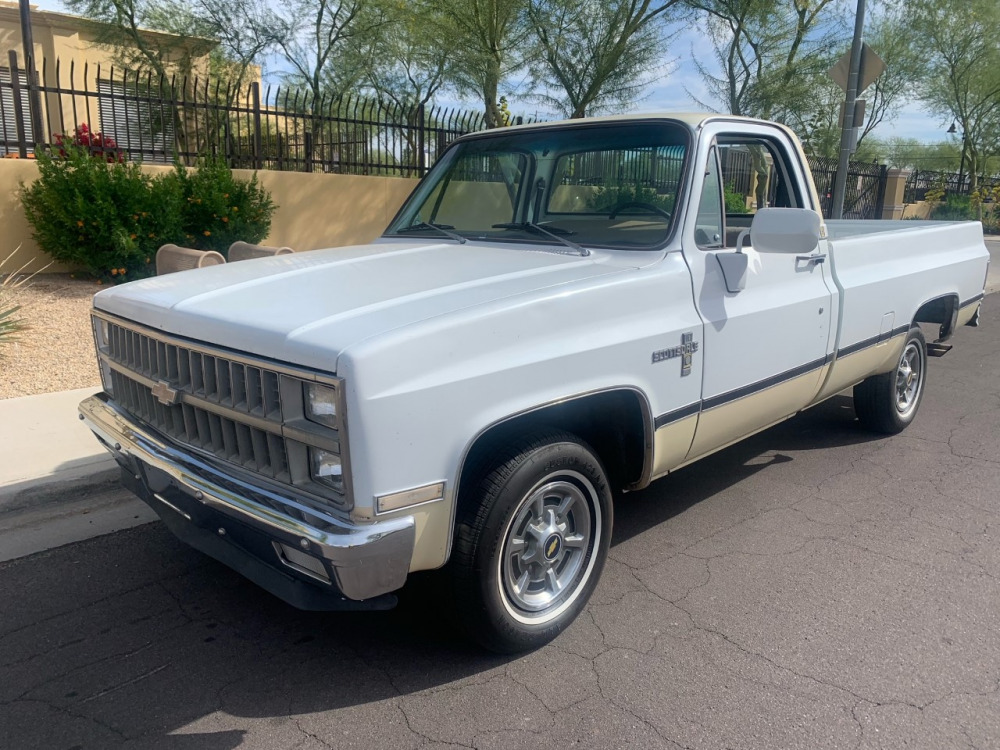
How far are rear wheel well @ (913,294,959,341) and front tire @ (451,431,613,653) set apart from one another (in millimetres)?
3789

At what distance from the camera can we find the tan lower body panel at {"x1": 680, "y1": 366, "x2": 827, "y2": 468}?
3.65 meters

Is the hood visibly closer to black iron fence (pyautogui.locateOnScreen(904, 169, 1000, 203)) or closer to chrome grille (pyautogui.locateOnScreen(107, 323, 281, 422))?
chrome grille (pyautogui.locateOnScreen(107, 323, 281, 422))

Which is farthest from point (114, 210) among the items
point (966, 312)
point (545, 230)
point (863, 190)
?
point (863, 190)

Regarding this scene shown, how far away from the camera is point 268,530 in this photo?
2514 millimetres

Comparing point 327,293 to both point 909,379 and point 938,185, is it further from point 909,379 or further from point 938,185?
point 938,185

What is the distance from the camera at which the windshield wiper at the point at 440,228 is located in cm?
407

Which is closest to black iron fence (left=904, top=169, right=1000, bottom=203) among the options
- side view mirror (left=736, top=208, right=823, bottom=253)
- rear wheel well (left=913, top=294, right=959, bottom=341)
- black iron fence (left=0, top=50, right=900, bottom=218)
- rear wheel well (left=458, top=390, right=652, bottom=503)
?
black iron fence (left=0, top=50, right=900, bottom=218)

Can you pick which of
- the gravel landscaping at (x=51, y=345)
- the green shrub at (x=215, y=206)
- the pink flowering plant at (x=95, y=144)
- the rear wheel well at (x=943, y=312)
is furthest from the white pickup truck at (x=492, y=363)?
the pink flowering plant at (x=95, y=144)

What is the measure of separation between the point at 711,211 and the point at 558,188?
81 centimetres

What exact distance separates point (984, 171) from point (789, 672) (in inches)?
1650

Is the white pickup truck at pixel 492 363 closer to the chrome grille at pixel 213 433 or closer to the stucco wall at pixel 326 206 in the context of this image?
the chrome grille at pixel 213 433

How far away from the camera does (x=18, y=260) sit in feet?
29.1

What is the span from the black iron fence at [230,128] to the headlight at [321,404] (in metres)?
7.84

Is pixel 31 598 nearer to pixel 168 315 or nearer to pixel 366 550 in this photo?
pixel 168 315
